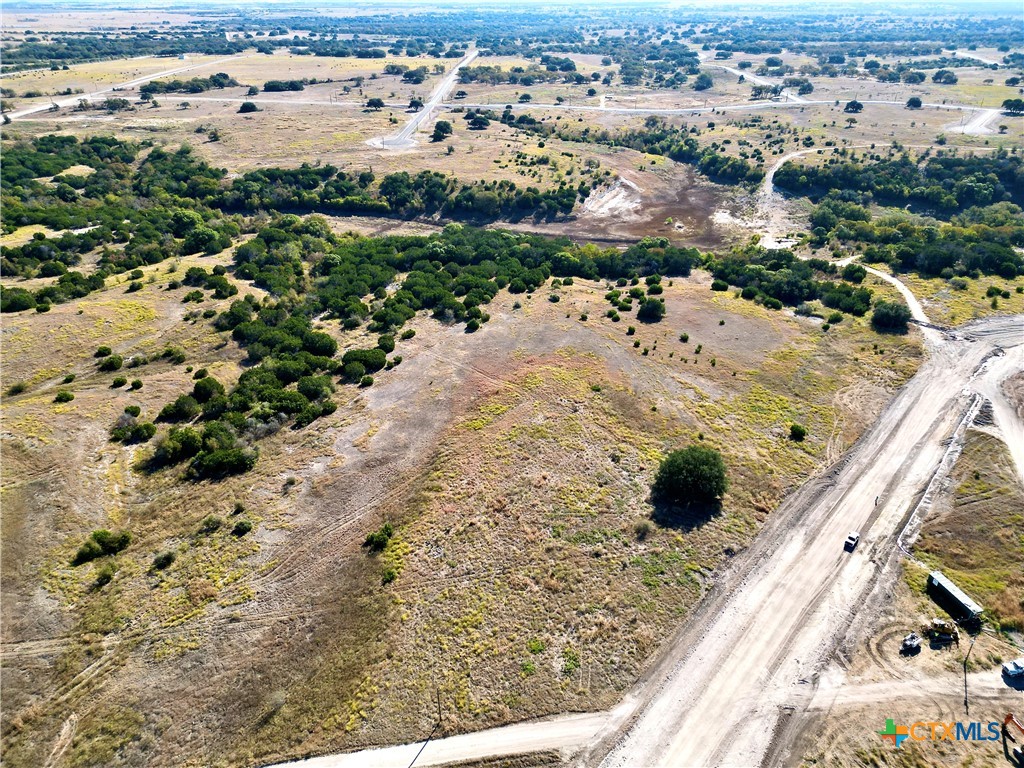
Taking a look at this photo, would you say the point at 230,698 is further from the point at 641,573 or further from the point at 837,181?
the point at 837,181

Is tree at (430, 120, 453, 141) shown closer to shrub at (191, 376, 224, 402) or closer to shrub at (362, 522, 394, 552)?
shrub at (191, 376, 224, 402)

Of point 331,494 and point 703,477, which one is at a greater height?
point 703,477

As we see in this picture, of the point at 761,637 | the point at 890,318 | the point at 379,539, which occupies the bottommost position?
the point at 761,637

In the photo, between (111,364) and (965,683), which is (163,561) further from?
(965,683)

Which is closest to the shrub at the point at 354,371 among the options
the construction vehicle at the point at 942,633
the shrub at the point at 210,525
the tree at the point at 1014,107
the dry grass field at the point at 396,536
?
the dry grass field at the point at 396,536

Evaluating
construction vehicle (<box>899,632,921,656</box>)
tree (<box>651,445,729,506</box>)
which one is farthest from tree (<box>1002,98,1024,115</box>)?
construction vehicle (<box>899,632,921,656</box>)

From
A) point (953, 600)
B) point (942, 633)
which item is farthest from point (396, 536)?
point (953, 600)

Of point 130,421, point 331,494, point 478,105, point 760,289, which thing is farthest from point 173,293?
point 478,105
